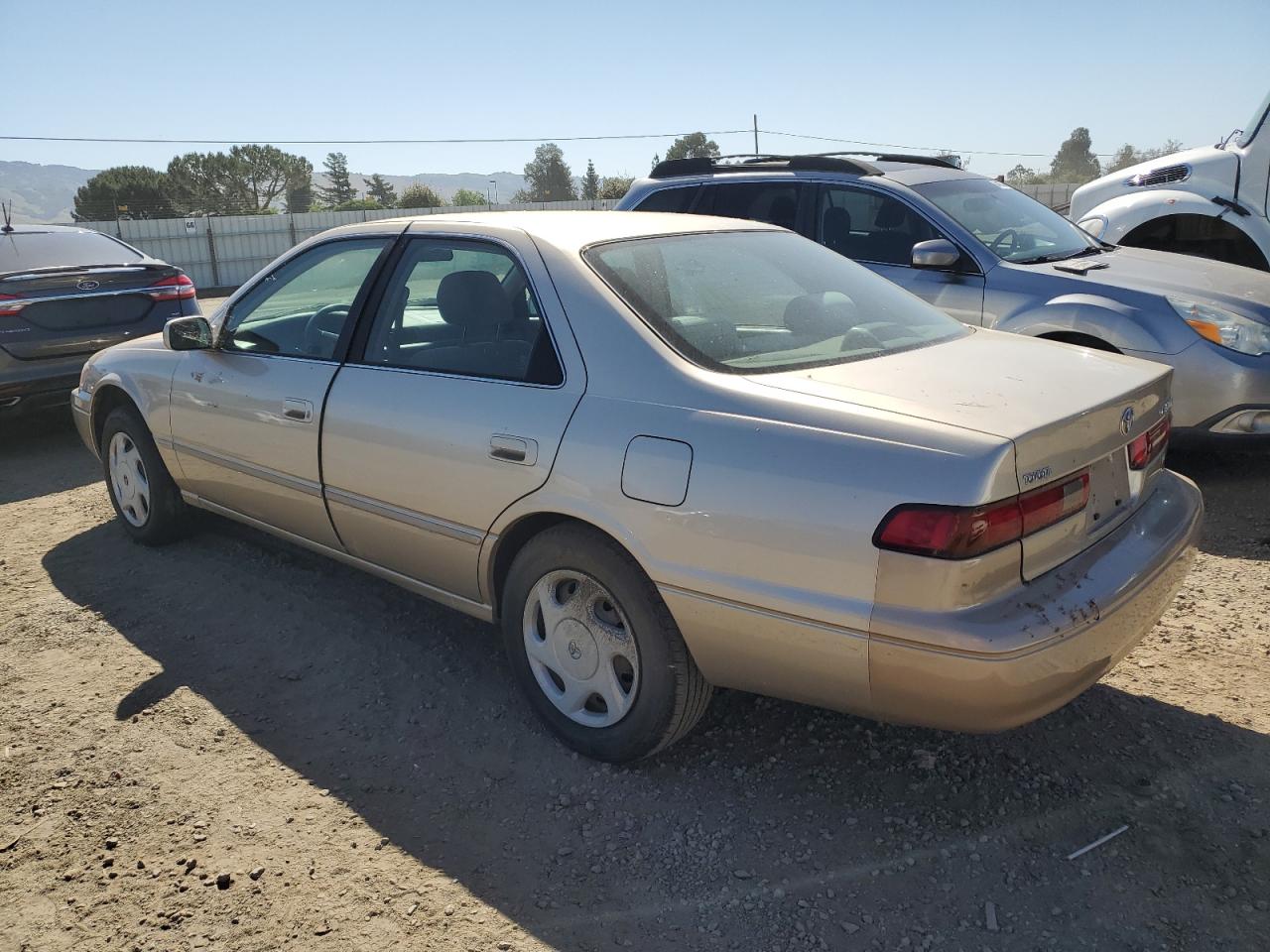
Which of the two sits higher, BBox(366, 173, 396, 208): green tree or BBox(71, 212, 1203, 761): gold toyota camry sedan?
BBox(366, 173, 396, 208): green tree

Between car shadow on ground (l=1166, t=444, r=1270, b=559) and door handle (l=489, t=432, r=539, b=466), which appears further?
car shadow on ground (l=1166, t=444, r=1270, b=559)

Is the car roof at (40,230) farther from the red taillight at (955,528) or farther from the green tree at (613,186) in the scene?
the green tree at (613,186)

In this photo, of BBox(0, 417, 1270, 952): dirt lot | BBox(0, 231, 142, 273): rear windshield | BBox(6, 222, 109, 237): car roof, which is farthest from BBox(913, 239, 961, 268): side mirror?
BBox(6, 222, 109, 237): car roof

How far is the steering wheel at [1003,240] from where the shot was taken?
5590 mm

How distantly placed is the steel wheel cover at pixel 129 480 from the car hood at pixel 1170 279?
184 inches

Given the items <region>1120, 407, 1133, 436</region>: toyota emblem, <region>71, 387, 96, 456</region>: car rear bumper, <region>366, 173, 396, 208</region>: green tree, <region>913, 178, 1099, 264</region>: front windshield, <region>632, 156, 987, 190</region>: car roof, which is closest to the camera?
<region>1120, 407, 1133, 436</region>: toyota emblem

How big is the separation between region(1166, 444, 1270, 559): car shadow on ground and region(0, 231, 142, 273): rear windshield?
7.43 meters

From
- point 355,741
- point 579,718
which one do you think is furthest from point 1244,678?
point 355,741

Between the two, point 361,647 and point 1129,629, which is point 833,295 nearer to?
point 1129,629

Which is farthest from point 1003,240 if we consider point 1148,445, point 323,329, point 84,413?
point 84,413

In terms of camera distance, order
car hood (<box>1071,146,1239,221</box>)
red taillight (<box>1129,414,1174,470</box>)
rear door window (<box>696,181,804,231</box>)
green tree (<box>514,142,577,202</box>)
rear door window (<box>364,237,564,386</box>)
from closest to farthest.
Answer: red taillight (<box>1129,414,1174,470</box>)
rear door window (<box>364,237,564,386</box>)
rear door window (<box>696,181,804,231</box>)
car hood (<box>1071,146,1239,221</box>)
green tree (<box>514,142,577,202</box>)

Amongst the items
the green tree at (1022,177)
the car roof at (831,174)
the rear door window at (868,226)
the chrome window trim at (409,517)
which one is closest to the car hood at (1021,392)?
the chrome window trim at (409,517)

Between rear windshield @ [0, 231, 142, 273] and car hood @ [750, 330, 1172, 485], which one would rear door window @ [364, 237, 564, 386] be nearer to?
car hood @ [750, 330, 1172, 485]

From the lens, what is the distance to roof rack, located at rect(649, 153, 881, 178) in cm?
607
